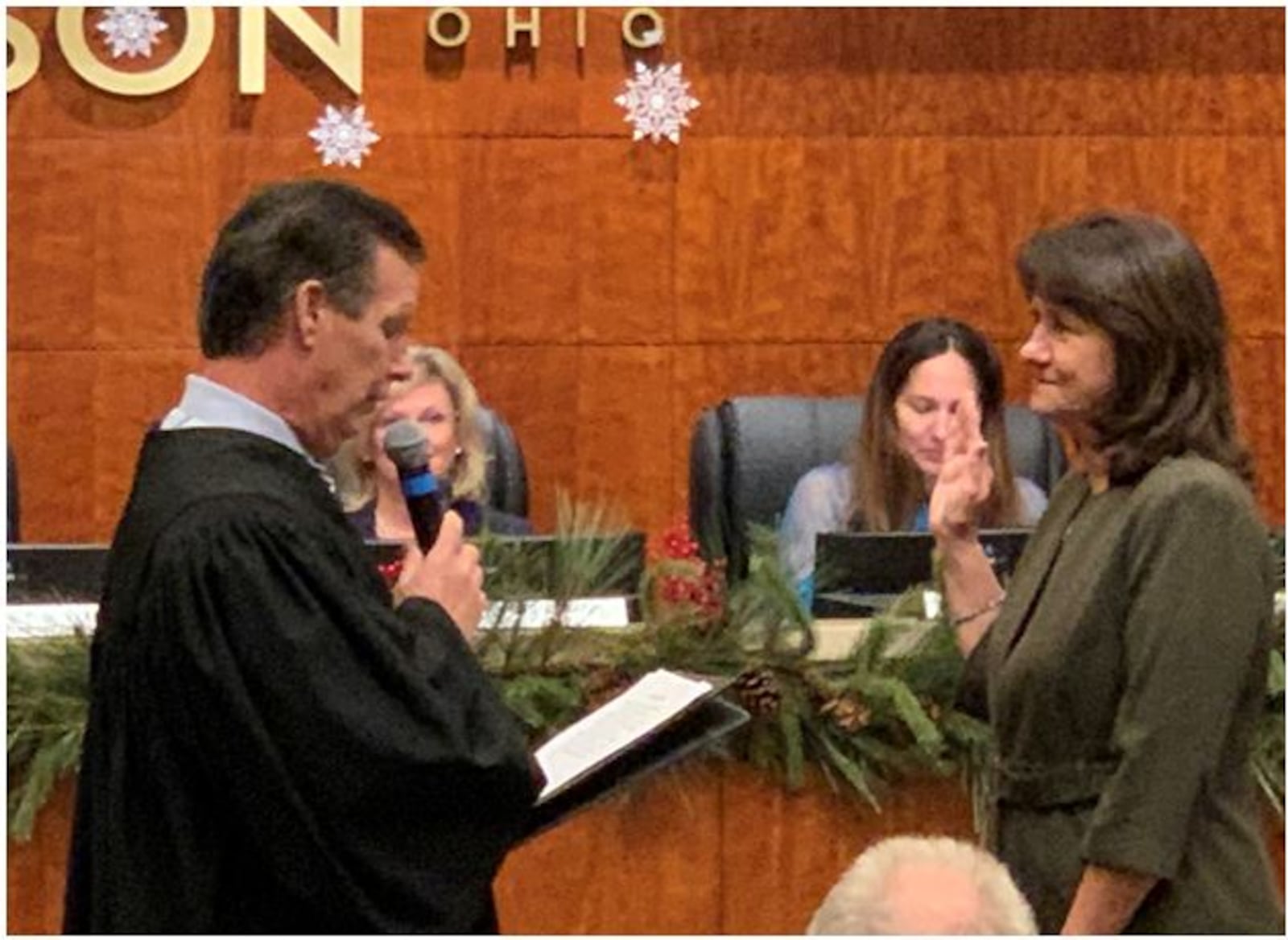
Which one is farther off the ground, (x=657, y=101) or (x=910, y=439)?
(x=657, y=101)

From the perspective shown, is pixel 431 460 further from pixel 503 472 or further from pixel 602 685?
pixel 602 685

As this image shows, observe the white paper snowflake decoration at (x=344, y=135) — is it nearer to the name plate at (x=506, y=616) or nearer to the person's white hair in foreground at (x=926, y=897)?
the name plate at (x=506, y=616)

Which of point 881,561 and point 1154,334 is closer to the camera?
point 1154,334

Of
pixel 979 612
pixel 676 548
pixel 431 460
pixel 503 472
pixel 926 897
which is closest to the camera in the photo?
pixel 926 897

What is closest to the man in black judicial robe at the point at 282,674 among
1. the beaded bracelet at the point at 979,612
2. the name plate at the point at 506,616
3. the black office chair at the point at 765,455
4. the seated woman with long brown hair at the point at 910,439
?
the beaded bracelet at the point at 979,612

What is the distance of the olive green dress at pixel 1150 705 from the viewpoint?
2.25 meters

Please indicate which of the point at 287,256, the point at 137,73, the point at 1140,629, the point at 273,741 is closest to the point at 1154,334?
the point at 1140,629

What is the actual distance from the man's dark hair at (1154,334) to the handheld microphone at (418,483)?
63 cm

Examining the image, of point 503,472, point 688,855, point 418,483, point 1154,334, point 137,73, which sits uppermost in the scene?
point 137,73

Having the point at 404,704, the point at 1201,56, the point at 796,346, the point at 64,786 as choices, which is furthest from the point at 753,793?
the point at 1201,56

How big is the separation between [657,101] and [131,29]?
1217 millimetres

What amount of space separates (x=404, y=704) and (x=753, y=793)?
115 centimetres

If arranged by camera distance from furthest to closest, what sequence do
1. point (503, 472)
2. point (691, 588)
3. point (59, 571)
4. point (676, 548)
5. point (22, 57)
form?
point (22, 57), point (503, 472), point (59, 571), point (676, 548), point (691, 588)

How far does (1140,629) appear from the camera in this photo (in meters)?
2.28
